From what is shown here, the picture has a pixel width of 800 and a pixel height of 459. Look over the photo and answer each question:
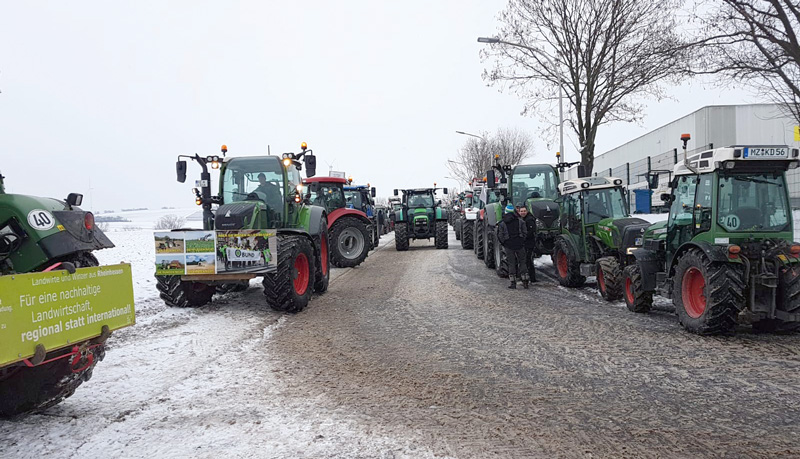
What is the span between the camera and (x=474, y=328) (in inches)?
287

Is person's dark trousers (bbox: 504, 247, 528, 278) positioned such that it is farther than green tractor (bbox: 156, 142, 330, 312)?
Yes

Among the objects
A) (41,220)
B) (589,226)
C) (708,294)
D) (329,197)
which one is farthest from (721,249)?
(329,197)

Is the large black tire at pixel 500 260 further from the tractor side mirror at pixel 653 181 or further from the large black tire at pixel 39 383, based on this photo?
the large black tire at pixel 39 383

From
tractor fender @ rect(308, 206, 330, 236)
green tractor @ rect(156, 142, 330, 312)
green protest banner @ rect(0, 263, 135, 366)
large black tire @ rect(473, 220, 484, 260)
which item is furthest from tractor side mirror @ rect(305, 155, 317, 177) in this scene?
large black tire @ rect(473, 220, 484, 260)

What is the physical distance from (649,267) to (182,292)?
21.9 feet

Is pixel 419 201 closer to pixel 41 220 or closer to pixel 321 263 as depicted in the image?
pixel 321 263

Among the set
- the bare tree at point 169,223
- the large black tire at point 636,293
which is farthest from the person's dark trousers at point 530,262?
the bare tree at point 169,223

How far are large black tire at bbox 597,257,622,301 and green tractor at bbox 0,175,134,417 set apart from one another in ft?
23.2

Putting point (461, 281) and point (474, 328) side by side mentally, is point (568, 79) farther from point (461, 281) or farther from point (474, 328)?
point (474, 328)

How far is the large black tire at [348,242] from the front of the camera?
50.0 ft

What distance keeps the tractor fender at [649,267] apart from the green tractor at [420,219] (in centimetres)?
1361

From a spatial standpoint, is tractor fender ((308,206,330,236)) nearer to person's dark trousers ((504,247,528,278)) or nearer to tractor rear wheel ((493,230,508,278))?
person's dark trousers ((504,247,528,278))

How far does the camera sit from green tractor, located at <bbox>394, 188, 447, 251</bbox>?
2147cm

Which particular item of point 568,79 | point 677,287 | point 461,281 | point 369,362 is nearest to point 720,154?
point 677,287
